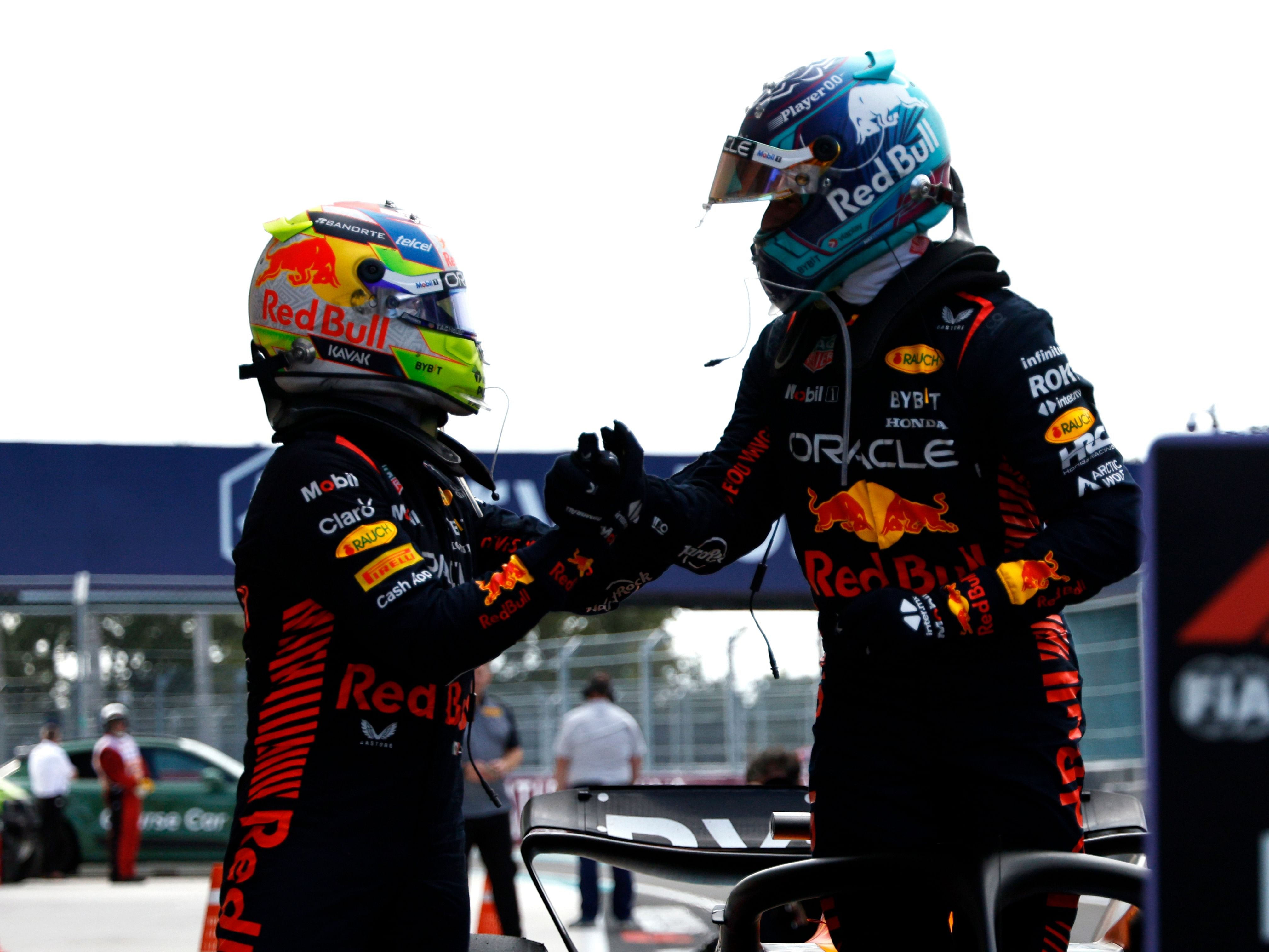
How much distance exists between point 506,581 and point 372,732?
1.13ft

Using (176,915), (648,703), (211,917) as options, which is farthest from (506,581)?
(648,703)

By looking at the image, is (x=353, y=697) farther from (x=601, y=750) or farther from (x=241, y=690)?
(x=241, y=690)

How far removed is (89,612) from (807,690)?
22.0 feet

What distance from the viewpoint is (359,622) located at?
96.3 inches

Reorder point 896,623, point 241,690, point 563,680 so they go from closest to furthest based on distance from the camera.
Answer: point 896,623
point 563,680
point 241,690

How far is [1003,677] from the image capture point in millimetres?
2309

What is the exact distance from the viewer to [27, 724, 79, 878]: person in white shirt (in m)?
13.1

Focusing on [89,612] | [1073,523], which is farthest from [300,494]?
A: [89,612]

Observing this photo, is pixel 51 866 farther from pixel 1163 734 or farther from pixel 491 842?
pixel 1163 734

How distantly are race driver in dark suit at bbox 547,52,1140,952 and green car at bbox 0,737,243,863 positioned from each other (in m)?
12.0

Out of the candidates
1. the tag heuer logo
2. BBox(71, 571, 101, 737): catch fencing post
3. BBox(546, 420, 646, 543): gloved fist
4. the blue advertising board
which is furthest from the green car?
the tag heuer logo

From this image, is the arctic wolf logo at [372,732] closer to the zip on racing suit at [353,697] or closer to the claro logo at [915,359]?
the zip on racing suit at [353,697]

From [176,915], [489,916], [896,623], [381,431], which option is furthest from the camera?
[176,915]

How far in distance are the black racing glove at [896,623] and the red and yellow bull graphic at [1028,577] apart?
108mm
